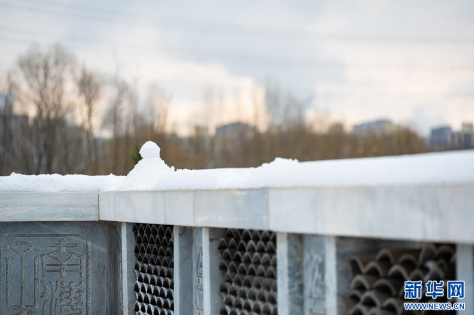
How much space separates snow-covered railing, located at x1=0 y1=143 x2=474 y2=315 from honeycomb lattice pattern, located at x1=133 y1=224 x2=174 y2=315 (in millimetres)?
43

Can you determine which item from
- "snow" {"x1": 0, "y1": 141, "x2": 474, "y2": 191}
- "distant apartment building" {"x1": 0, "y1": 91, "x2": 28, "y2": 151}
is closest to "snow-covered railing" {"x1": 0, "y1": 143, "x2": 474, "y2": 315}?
"snow" {"x1": 0, "y1": 141, "x2": 474, "y2": 191}

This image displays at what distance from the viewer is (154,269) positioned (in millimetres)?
7500

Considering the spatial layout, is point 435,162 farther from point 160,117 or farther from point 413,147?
point 413,147

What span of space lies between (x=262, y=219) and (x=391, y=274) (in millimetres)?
1306

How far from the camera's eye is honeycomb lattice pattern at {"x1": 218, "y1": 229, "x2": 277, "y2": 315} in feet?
16.8

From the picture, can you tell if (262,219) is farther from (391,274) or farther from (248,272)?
(391,274)

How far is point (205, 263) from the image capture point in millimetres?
6004

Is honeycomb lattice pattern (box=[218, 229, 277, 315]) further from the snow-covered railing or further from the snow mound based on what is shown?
the snow mound

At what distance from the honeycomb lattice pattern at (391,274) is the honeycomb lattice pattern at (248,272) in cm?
101

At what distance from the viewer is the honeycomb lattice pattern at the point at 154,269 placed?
699cm

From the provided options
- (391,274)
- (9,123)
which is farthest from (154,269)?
(9,123)

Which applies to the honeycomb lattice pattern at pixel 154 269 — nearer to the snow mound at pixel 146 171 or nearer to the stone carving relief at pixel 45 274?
the snow mound at pixel 146 171

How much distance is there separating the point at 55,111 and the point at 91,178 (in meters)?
18.5

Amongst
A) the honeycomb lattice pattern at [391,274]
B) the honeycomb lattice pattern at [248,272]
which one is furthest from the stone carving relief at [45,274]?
the honeycomb lattice pattern at [391,274]
